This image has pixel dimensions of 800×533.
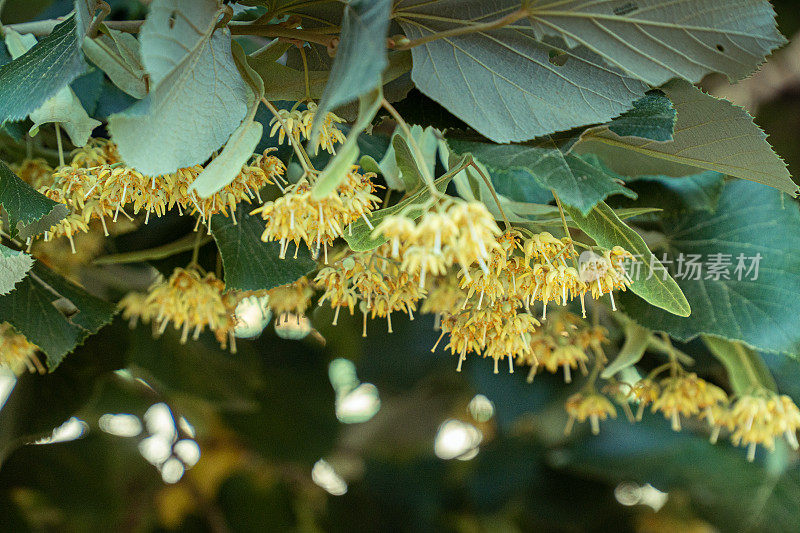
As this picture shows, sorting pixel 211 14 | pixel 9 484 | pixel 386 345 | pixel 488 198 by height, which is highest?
pixel 211 14

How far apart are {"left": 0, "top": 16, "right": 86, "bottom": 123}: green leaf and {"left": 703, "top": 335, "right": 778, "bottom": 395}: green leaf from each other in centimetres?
72

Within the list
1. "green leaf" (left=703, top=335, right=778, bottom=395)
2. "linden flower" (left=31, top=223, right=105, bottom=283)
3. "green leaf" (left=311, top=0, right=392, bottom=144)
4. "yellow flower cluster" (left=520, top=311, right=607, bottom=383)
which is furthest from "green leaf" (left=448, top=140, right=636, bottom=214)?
"linden flower" (left=31, top=223, right=105, bottom=283)

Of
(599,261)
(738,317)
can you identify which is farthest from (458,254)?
(738,317)

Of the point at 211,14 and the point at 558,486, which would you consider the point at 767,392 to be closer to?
the point at 211,14

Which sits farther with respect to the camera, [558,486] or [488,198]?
[558,486]

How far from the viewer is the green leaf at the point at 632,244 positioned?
49cm

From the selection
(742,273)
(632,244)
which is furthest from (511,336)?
(742,273)

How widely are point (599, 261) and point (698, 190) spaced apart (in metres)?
0.33

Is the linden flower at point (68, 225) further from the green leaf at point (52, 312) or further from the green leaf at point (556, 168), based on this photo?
the green leaf at point (556, 168)

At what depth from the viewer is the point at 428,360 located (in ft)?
4.78

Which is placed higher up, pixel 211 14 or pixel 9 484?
pixel 211 14

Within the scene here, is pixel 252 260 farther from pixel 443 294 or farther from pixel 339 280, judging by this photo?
pixel 443 294

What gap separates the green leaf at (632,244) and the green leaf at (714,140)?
0.21 feet

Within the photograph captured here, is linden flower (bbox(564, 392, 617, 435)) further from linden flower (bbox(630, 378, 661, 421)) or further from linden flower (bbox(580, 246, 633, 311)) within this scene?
linden flower (bbox(580, 246, 633, 311))
